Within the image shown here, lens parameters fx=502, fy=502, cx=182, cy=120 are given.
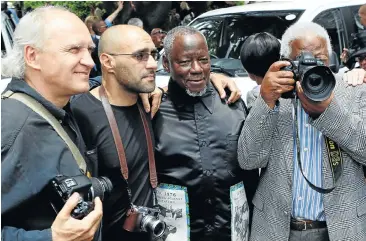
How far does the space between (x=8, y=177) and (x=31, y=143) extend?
0.44ft

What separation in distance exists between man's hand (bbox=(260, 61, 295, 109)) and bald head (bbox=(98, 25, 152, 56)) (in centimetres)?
65

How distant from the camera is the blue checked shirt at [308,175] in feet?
7.32

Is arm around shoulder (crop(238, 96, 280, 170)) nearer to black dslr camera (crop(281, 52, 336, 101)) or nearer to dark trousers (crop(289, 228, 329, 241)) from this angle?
black dslr camera (crop(281, 52, 336, 101))

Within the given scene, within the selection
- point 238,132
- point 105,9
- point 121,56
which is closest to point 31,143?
point 121,56

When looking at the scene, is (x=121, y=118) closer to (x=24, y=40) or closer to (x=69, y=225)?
(x=24, y=40)

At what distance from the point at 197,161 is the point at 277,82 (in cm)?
58

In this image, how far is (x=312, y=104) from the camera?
6.81 feet

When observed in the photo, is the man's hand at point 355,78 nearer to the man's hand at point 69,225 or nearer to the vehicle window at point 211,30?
the man's hand at point 69,225

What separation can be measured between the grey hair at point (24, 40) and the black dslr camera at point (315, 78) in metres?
1.00

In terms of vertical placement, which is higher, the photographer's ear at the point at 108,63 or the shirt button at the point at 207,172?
the photographer's ear at the point at 108,63

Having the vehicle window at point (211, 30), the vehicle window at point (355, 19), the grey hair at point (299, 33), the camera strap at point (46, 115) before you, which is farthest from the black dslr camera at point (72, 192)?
the vehicle window at point (355, 19)

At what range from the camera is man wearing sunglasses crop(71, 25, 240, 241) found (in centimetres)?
227

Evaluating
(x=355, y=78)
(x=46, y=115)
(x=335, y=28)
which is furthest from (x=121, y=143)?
(x=335, y=28)

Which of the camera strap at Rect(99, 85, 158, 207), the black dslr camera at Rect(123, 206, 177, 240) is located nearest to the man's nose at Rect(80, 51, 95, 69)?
the camera strap at Rect(99, 85, 158, 207)
